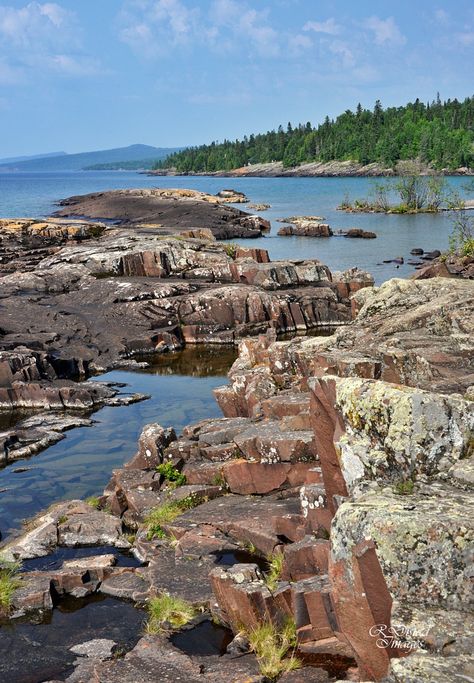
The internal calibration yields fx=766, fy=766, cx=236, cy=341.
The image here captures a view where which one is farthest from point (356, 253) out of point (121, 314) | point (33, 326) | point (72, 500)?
point (72, 500)

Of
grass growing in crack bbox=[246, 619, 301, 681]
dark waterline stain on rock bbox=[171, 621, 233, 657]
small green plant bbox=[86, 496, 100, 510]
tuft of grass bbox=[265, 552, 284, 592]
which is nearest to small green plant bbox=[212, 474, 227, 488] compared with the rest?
small green plant bbox=[86, 496, 100, 510]

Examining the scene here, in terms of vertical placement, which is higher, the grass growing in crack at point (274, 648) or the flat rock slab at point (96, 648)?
the grass growing in crack at point (274, 648)

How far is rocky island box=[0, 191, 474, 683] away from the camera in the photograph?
445 inches

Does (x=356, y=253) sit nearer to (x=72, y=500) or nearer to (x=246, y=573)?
(x=72, y=500)

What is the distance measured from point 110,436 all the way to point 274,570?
17830 millimetres

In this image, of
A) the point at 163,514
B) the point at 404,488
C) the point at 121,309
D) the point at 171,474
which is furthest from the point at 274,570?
the point at 121,309

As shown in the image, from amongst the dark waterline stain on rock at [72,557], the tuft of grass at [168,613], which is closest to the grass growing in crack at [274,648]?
the tuft of grass at [168,613]

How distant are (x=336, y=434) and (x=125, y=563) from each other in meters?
9.68

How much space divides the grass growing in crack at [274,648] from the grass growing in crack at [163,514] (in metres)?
7.26

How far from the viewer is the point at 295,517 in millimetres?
19578

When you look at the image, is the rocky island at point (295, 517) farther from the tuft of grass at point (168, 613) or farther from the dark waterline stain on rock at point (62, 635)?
the dark waterline stain on rock at point (62, 635)

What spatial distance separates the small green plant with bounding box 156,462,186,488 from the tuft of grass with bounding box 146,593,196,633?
7.30 metres

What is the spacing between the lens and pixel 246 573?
55.0 ft

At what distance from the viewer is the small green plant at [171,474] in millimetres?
25844
